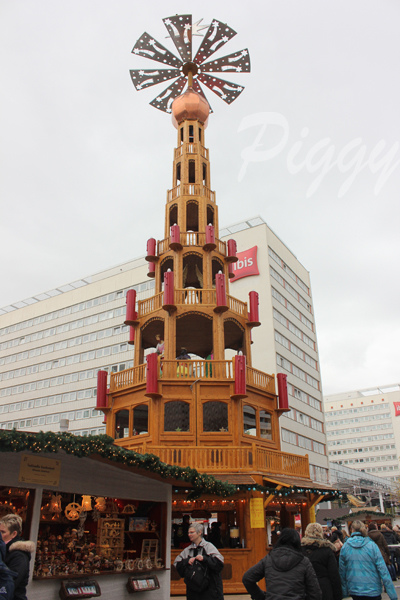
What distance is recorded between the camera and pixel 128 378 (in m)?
22.8

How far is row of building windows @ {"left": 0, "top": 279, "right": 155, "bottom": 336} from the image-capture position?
55062 millimetres

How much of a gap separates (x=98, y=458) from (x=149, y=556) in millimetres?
3607

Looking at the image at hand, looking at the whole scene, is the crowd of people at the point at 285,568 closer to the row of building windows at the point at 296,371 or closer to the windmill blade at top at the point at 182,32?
the windmill blade at top at the point at 182,32

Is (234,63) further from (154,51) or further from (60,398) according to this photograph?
(60,398)

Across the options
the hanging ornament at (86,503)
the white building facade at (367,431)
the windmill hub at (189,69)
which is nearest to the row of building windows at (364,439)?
the white building facade at (367,431)

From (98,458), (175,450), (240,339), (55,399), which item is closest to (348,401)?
(55,399)

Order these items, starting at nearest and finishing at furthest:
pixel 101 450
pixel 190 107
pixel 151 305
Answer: pixel 101 450, pixel 151 305, pixel 190 107

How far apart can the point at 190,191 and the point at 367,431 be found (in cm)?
9602

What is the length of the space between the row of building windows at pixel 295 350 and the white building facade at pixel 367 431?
56618 millimetres

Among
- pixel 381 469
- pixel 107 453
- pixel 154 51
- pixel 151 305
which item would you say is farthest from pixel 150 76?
pixel 381 469

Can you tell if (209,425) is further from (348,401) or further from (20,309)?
(348,401)

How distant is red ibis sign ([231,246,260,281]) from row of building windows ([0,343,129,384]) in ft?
45.9

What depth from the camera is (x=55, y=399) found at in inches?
2148

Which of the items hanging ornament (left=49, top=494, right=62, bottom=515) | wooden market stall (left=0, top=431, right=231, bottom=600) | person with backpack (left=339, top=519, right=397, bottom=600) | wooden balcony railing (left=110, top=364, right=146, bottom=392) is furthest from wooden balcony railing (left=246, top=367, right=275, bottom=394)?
person with backpack (left=339, top=519, right=397, bottom=600)
